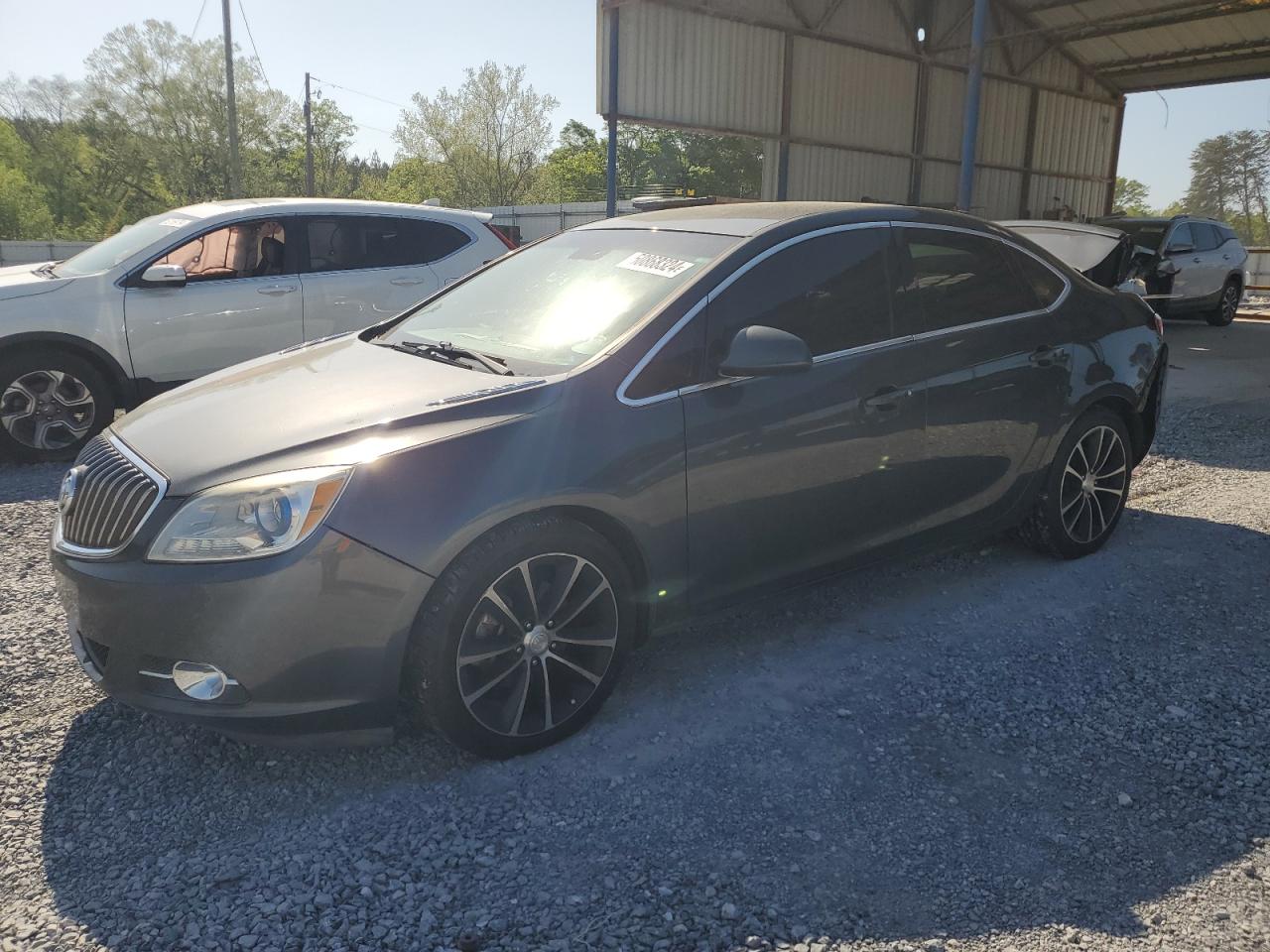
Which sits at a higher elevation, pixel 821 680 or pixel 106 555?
pixel 106 555

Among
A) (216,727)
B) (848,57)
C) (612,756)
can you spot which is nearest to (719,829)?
(612,756)

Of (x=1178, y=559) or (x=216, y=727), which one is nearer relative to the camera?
(x=216, y=727)

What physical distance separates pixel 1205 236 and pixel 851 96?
7757 millimetres

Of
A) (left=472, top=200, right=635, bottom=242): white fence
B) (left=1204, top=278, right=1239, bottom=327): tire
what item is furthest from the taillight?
(left=472, top=200, right=635, bottom=242): white fence

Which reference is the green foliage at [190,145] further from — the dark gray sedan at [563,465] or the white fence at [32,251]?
the dark gray sedan at [563,465]

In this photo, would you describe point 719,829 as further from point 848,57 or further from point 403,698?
point 848,57

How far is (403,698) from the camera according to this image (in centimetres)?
289

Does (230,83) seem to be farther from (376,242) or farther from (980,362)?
(980,362)

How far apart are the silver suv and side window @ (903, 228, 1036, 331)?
15.2 ft

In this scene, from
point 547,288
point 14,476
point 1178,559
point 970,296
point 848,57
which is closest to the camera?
point 547,288

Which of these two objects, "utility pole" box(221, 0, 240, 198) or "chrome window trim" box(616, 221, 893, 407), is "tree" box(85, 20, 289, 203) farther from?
"chrome window trim" box(616, 221, 893, 407)

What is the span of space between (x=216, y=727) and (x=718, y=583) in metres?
1.66

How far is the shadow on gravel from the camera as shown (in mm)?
2371

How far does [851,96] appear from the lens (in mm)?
19703
